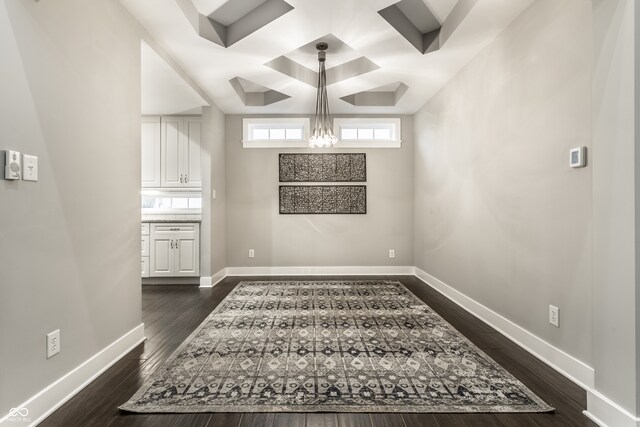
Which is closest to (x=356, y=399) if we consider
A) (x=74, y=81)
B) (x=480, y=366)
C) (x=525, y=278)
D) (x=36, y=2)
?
(x=480, y=366)

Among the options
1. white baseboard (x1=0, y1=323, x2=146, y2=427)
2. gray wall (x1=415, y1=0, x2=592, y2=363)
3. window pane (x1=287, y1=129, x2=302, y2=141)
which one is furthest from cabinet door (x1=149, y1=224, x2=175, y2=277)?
gray wall (x1=415, y1=0, x2=592, y2=363)

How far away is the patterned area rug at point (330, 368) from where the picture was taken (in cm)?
175

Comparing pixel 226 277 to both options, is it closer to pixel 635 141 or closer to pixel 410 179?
pixel 410 179

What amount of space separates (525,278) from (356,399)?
166 cm

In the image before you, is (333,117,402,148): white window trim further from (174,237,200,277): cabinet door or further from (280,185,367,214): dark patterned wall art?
(174,237,200,277): cabinet door

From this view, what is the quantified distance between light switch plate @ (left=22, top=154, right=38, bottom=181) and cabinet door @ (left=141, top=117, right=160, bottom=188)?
3.36 metres

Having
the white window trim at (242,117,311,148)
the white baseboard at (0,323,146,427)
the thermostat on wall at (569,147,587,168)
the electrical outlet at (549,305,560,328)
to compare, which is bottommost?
the white baseboard at (0,323,146,427)

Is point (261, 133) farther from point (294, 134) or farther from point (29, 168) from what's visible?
point (29, 168)

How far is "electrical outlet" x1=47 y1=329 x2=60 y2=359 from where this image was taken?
67.4 inches

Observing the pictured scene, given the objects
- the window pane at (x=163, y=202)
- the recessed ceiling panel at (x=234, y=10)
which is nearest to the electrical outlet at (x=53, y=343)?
the recessed ceiling panel at (x=234, y=10)

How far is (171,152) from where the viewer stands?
191 inches

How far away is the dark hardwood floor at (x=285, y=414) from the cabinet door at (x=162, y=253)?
161cm

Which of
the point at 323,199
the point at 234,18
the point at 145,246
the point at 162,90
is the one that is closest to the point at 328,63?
the point at 234,18

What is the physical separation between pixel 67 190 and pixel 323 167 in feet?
12.4
